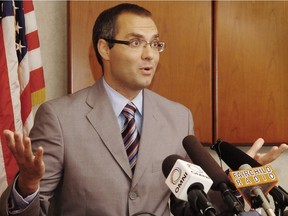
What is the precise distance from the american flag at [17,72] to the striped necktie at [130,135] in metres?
0.67

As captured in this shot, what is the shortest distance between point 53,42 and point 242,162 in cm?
155

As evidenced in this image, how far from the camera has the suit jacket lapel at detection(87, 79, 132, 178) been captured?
4.68ft

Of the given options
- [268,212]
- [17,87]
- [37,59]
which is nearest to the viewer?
[268,212]

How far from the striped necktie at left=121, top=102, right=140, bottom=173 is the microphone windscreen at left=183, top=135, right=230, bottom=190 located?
0.41 m

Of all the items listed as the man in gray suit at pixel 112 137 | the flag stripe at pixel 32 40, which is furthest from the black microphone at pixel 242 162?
the flag stripe at pixel 32 40

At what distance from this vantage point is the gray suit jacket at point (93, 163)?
139cm

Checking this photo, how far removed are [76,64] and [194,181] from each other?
148 centimetres

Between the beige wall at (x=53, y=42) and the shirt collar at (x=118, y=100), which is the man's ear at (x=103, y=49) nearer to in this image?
the shirt collar at (x=118, y=100)

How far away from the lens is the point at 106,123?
1482 millimetres

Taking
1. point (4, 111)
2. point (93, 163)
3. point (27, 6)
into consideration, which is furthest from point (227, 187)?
point (27, 6)

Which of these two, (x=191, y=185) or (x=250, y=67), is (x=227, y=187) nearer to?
(x=191, y=185)

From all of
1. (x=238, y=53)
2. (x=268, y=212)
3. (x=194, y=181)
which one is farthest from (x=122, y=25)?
(x=268, y=212)

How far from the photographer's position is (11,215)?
3.90 ft

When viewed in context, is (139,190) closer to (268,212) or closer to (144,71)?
(144,71)
